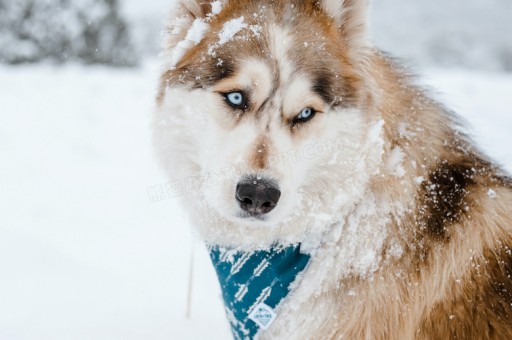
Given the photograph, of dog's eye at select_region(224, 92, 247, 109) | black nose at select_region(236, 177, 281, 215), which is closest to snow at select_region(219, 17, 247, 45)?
dog's eye at select_region(224, 92, 247, 109)

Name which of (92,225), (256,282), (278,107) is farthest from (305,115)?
(92,225)

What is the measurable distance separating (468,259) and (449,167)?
0.37 metres

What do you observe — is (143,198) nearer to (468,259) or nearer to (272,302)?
(272,302)

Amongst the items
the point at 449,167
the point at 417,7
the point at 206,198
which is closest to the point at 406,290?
the point at 449,167

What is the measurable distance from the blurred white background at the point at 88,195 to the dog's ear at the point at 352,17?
36cm

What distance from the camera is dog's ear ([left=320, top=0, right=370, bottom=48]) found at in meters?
1.96

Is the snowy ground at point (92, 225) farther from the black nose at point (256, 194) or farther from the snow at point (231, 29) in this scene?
the black nose at point (256, 194)

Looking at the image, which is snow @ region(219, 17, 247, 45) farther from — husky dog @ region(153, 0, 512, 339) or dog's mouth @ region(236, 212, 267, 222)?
dog's mouth @ region(236, 212, 267, 222)

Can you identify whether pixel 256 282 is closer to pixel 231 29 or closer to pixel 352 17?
pixel 231 29

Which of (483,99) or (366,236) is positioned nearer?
(366,236)

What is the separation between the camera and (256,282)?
5.96 feet

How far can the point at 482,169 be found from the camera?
183 centimetres

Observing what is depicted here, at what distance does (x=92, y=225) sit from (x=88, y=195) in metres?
0.65

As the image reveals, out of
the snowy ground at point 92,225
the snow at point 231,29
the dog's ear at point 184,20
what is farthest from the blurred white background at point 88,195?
the snow at point 231,29
